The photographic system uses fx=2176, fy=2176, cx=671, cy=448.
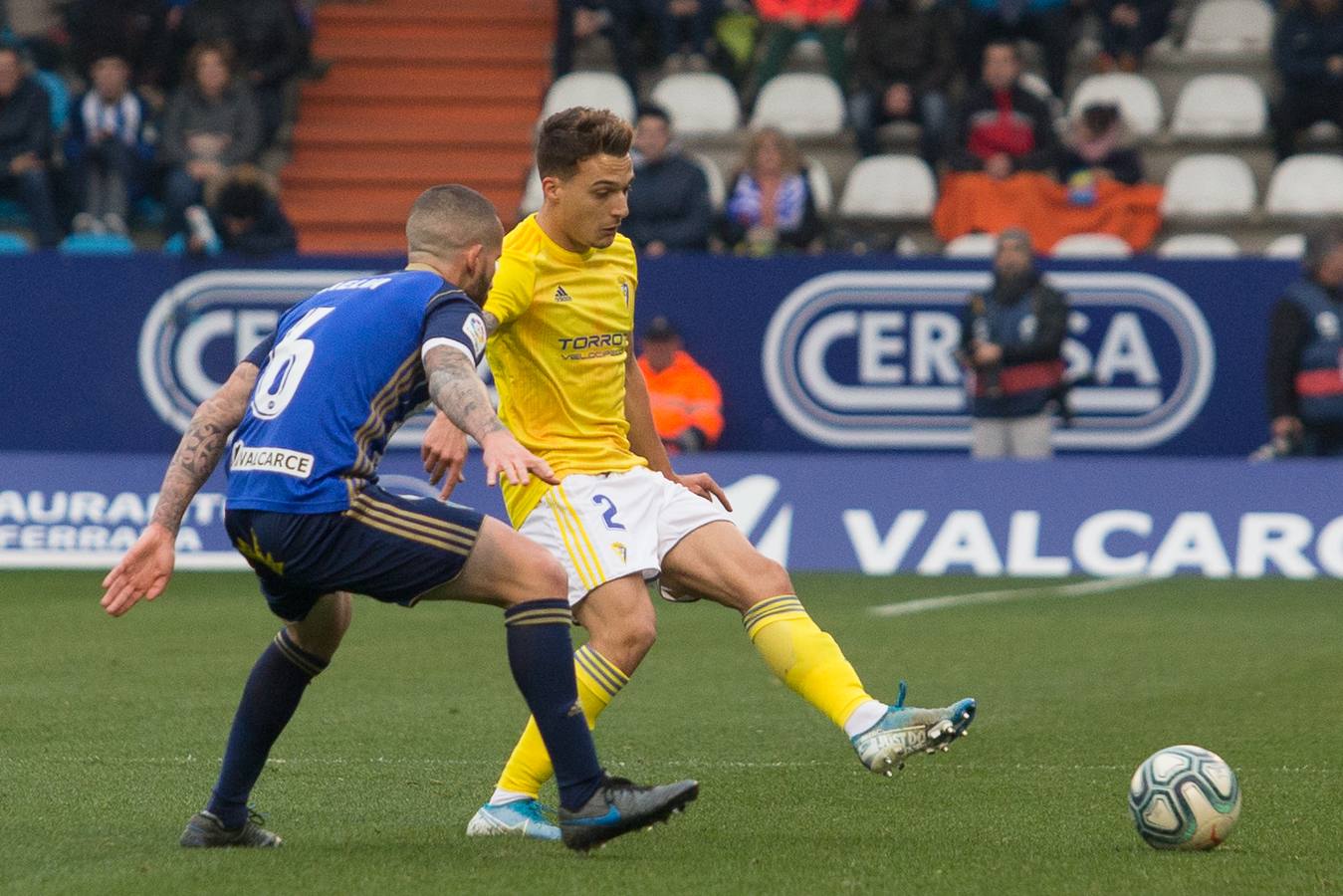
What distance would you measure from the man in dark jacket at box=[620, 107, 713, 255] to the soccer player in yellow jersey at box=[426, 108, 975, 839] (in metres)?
9.69

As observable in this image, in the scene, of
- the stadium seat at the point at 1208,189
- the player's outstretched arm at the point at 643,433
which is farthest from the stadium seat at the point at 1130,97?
the player's outstretched arm at the point at 643,433

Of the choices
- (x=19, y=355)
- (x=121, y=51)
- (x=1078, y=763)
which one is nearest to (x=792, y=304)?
(x=19, y=355)

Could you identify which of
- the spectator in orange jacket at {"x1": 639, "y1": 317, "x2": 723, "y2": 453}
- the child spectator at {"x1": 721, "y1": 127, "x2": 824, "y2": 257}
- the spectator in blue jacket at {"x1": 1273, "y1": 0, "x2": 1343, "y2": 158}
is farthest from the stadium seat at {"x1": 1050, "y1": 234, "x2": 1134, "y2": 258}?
the spectator in orange jacket at {"x1": 639, "y1": 317, "x2": 723, "y2": 453}

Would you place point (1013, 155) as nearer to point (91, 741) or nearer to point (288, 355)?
point (91, 741)

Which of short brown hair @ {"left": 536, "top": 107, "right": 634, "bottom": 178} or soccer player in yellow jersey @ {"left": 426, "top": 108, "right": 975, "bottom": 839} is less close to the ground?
short brown hair @ {"left": 536, "top": 107, "right": 634, "bottom": 178}

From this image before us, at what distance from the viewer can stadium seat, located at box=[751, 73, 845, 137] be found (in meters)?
17.9

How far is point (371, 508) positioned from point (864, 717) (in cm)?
140

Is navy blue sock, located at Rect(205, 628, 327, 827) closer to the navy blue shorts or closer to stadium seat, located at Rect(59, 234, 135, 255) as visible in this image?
the navy blue shorts

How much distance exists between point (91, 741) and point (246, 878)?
249 centimetres

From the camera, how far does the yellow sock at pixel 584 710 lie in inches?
233

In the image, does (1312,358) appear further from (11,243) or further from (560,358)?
(11,243)

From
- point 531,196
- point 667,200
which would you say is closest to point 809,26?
point 531,196

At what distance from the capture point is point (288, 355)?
5.39 m

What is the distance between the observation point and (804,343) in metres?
15.5
